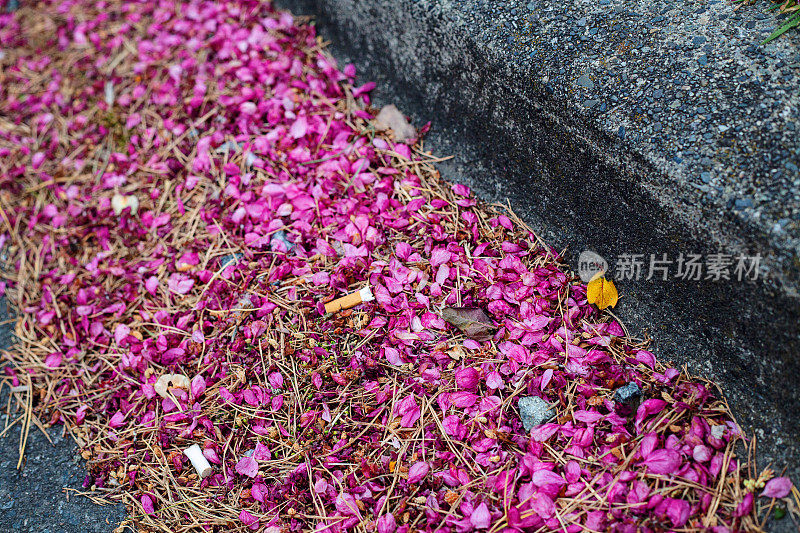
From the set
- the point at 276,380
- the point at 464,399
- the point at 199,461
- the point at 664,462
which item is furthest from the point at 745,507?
the point at 199,461

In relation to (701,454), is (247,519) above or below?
below

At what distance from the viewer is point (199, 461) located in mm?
1904

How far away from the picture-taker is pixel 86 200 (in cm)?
280

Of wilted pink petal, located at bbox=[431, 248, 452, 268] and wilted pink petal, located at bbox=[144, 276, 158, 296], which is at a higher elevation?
wilted pink petal, located at bbox=[431, 248, 452, 268]

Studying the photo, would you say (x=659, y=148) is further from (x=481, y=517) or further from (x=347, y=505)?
(x=347, y=505)

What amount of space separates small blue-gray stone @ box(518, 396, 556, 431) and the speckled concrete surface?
1.49ft

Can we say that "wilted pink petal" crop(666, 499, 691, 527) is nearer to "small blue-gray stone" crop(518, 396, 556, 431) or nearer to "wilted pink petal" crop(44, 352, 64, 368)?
"small blue-gray stone" crop(518, 396, 556, 431)

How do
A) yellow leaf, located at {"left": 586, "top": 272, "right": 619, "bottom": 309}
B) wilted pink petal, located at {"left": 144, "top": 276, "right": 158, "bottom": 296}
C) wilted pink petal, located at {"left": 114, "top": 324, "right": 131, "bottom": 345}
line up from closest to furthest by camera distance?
1. yellow leaf, located at {"left": 586, "top": 272, "right": 619, "bottom": 309}
2. wilted pink petal, located at {"left": 114, "top": 324, "right": 131, "bottom": 345}
3. wilted pink petal, located at {"left": 144, "top": 276, "right": 158, "bottom": 296}

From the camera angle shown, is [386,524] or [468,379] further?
[468,379]

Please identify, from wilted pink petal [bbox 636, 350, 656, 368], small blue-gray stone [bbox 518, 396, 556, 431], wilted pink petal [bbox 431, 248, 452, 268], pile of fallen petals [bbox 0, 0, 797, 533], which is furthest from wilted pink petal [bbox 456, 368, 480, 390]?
wilted pink petal [bbox 636, 350, 656, 368]

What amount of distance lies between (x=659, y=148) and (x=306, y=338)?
137cm

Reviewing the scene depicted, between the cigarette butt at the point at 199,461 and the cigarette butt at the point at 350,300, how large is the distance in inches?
26.2

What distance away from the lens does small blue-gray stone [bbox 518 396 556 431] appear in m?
1.78

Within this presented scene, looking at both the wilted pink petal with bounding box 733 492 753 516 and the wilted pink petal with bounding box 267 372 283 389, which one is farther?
the wilted pink petal with bounding box 267 372 283 389
